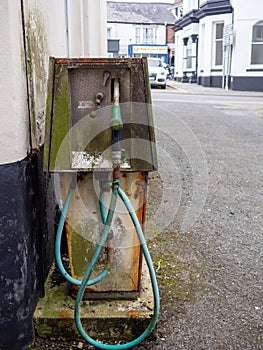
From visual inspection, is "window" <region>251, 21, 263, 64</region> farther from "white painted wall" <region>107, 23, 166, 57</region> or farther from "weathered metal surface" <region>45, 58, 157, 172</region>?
"white painted wall" <region>107, 23, 166, 57</region>

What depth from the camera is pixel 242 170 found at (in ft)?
19.4

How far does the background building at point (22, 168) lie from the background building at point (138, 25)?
44.1 metres

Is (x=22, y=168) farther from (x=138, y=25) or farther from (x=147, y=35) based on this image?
(x=147, y=35)

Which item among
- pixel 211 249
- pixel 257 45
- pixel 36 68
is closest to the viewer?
pixel 36 68

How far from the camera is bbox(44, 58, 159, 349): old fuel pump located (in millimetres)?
2051

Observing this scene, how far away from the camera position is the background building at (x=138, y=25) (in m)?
45.8

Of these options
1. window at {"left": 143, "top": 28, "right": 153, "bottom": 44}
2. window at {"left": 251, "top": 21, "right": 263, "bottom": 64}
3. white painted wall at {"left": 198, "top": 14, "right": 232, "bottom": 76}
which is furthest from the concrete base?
window at {"left": 143, "top": 28, "right": 153, "bottom": 44}

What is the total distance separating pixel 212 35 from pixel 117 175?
24.3 meters

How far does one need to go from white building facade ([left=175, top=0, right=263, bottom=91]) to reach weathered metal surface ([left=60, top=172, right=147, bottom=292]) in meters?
21.2

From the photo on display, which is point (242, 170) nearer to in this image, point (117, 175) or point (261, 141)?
point (261, 141)

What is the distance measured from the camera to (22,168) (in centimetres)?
198

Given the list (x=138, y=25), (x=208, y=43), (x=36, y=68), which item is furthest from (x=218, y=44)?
(x=138, y=25)

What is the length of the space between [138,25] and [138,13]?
2.55 metres

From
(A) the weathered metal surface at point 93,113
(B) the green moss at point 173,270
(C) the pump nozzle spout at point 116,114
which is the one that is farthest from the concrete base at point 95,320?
(C) the pump nozzle spout at point 116,114
